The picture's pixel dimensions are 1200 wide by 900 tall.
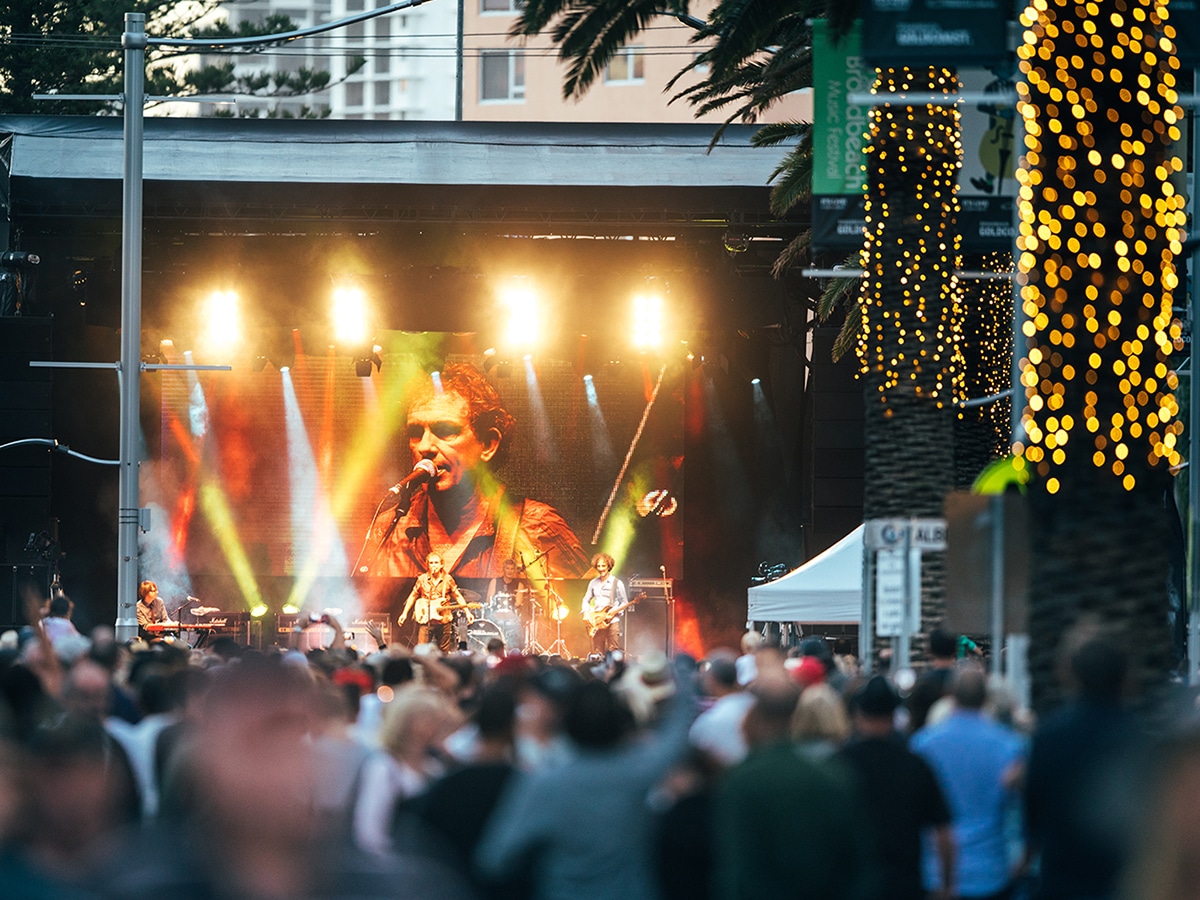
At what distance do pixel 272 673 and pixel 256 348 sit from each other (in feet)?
96.4

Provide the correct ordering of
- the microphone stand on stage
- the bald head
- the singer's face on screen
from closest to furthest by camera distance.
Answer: the bald head < the microphone stand on stage < the singer's face on screen

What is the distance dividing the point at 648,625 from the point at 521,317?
5505 millimetres

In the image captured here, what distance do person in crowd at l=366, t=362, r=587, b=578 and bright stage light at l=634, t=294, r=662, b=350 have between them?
2976mm

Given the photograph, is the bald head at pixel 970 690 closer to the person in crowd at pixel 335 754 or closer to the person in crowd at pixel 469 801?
the person in crowd at pixel 469 801

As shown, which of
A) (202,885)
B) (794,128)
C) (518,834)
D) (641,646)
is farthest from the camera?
(641,646)

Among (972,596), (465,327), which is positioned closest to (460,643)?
(465,327)

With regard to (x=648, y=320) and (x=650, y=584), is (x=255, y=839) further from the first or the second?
(x=650, y=584)

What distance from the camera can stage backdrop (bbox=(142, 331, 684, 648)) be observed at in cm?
3266

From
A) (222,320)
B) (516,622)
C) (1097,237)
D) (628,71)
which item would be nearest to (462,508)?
(516,622)

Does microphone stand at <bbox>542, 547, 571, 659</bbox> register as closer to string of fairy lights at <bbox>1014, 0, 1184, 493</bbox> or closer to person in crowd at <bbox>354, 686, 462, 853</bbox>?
string of fairy lights at <bbox>1014, 0, 1184, 493</bbox>

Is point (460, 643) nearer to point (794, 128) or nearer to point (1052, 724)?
point (794, 128)

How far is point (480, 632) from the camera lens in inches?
1230

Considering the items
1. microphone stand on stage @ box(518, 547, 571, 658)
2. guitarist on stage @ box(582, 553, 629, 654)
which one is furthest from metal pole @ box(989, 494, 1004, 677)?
microphone stand on stage @ box(518, 547, 571, 658)

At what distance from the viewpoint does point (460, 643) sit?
101ft
